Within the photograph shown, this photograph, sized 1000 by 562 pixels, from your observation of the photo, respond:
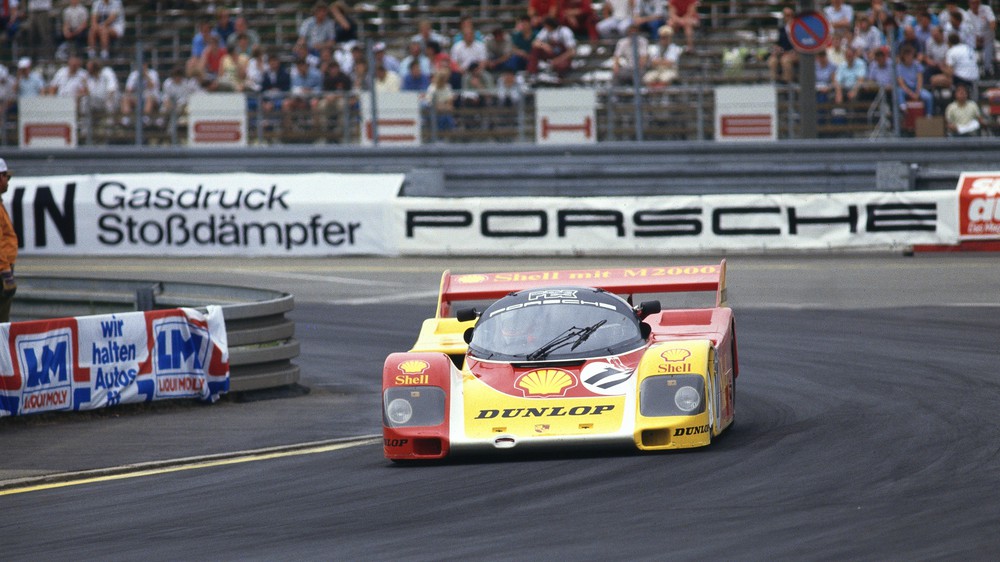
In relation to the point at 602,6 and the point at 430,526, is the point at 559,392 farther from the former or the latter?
the point at 602,6

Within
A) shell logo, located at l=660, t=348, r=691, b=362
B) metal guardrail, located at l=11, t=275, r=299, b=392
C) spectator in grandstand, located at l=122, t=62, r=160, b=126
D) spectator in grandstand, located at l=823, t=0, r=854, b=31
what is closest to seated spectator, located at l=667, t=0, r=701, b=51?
spectator in grandstand, located at l=823, t=0, r=854, b=31

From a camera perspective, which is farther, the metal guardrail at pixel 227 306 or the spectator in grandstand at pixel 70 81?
the spectator in grandstand at pixel 70 81

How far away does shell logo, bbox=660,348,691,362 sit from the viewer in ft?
31.1

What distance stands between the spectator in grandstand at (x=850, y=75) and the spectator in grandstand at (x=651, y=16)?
3.00 meters

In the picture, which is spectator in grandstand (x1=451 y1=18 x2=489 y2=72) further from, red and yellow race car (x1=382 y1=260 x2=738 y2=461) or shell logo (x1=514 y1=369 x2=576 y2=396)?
shell logo (x1=514 y1=369 x2=576 y2=396)

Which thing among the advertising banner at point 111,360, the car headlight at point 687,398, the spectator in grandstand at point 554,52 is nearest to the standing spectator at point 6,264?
the advertising banner at point 111,360

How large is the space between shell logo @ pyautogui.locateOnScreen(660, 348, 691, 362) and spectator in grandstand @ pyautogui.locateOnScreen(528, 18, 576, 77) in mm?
12789

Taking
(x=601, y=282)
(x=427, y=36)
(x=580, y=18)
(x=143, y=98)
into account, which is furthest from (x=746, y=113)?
(x=601, y=282)

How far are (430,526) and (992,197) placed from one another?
13.5m

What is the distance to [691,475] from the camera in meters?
8.44

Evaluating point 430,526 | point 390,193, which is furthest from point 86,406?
point 390,193

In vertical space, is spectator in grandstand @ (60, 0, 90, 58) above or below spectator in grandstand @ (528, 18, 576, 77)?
above

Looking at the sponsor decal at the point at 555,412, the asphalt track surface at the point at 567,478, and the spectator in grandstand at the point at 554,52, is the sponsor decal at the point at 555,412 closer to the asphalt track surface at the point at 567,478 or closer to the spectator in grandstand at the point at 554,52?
the asphalt track surface at the point at 567,478

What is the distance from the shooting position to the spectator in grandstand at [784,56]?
808 inches
